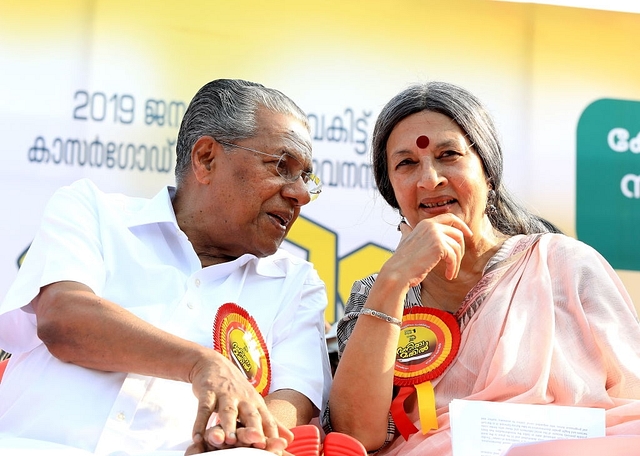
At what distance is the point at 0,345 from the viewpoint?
270 centimetres

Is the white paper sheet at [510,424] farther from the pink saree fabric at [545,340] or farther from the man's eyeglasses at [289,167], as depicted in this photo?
the man's eyeglasses at [289,167]

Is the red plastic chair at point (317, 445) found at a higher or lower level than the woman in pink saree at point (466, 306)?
lower

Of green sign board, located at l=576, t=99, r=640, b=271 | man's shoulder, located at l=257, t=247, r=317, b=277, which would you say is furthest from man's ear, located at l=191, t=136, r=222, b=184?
green sign board, located at l=576, t=99, r=640, b=271

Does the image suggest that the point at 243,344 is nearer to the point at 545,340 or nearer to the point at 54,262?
the point at 54,262

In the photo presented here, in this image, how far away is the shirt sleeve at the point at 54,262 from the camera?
8.32ft

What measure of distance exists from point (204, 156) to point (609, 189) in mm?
2013

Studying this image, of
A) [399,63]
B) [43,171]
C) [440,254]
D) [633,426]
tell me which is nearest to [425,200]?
[440,254]

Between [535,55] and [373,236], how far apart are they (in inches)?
42.8

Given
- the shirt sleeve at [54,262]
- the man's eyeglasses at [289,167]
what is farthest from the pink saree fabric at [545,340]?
the shirt sleeve at [54,262]

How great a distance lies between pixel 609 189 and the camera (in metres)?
4.29

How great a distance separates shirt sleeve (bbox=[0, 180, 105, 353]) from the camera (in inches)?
Result: 99.8

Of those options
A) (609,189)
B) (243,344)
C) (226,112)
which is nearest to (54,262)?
(243,344)

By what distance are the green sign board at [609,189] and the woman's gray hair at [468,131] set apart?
1158mm

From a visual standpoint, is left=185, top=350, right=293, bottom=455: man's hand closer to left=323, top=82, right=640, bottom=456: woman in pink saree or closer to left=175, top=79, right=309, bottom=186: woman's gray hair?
left=323, top=82, right=640, bottom=456: woman in pink saree
